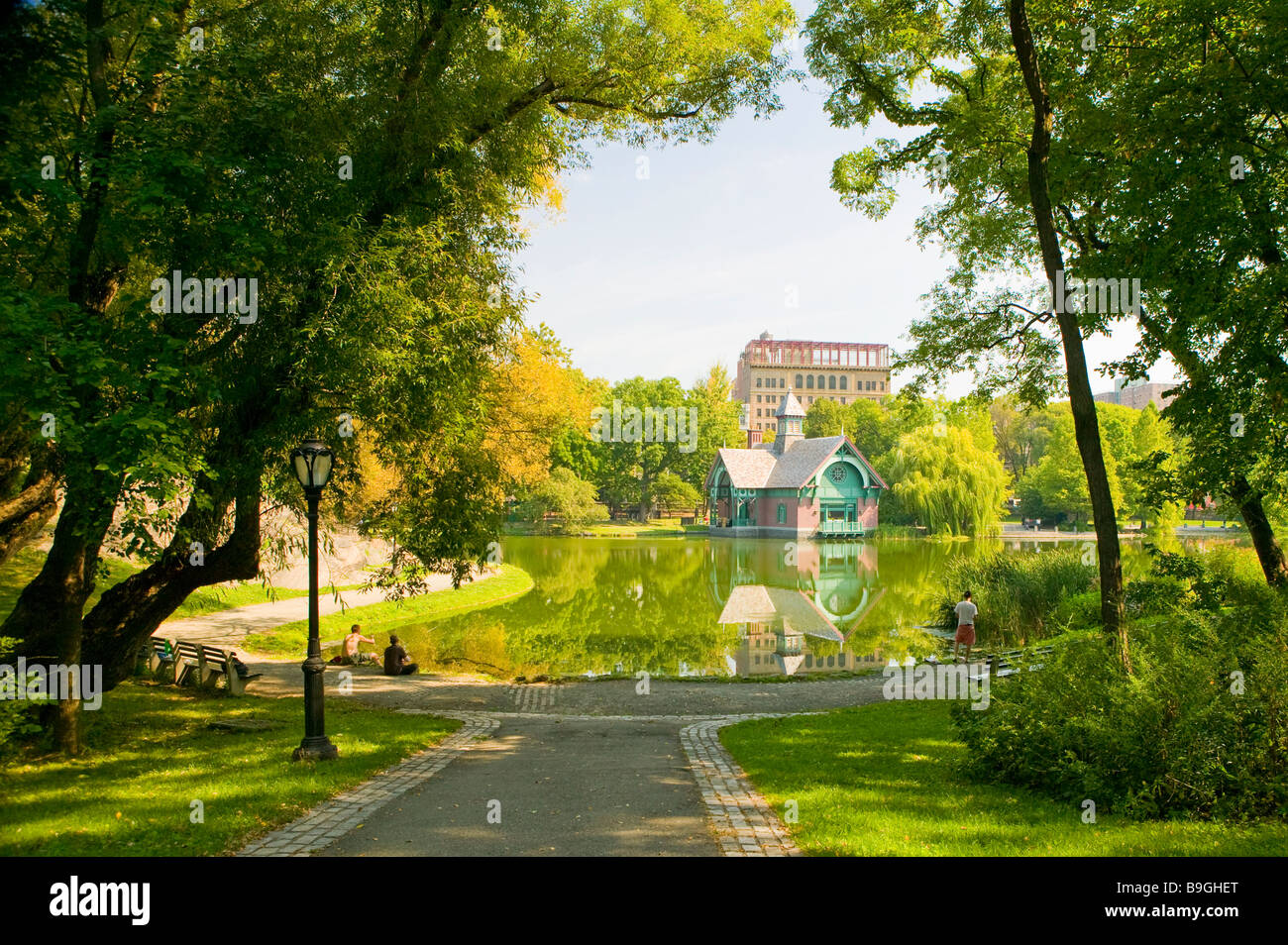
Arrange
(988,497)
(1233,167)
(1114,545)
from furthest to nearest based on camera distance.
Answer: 1. (988,497)
2. (1114,545)
3. (1233,167)

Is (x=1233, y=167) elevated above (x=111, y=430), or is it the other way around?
(x=1233, y=167)

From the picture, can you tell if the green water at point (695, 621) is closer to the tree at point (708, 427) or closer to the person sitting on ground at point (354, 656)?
the person sitting on ground at point (354, 656)

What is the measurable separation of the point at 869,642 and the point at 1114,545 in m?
11.1

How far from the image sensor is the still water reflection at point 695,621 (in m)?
18.0

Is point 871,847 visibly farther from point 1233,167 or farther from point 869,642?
point 869,642

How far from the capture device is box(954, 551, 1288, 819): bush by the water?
5863 mm

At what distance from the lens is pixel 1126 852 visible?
503cm

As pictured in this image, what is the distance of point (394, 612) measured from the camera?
78.4 ft

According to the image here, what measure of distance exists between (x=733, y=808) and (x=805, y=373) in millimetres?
135144

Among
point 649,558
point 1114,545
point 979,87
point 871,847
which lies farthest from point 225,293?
point 649,558
